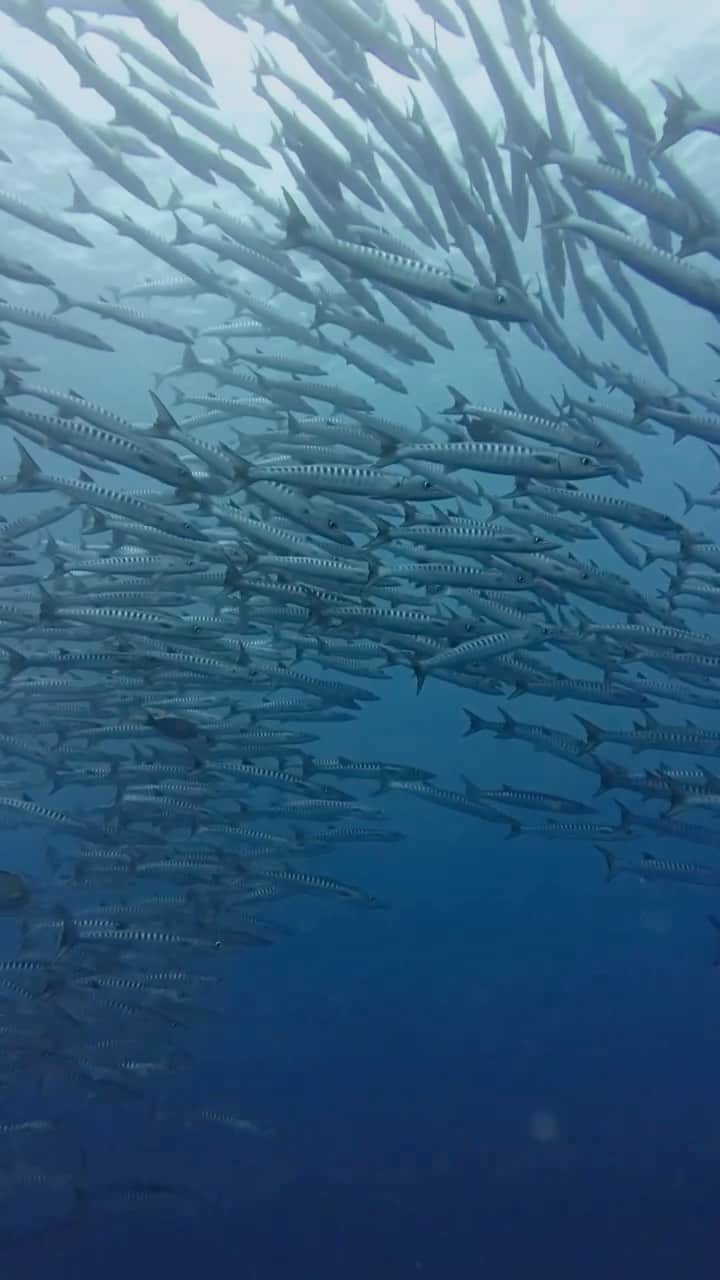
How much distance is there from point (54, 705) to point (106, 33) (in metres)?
7.59

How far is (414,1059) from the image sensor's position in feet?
59.7

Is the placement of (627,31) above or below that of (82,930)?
above

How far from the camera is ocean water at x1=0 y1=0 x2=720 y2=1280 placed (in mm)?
12000

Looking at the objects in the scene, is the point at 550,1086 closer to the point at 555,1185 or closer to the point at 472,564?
the point at 555,1185

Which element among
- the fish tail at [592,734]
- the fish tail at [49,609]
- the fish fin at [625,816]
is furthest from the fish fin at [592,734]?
the fish tail at [49,609]

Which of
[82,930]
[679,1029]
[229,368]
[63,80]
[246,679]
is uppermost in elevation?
[63,80]

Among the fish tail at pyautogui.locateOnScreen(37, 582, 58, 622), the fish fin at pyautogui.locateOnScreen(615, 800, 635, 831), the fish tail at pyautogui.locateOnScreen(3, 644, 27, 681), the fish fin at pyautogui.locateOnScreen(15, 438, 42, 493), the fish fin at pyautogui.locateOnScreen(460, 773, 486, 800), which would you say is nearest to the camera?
the fish fin at pyautogui.locateOnScreen(15, 438, 42, 493)

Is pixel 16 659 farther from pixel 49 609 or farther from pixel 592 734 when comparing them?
pixel 592 734

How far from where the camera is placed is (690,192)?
6.81 m

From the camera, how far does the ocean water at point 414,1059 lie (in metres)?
12.0

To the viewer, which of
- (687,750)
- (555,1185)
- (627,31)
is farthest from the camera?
(627,31)

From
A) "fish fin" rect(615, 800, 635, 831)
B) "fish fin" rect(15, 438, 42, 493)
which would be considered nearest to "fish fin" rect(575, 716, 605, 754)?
"fish fin" rect(615, 800, 635, 831)

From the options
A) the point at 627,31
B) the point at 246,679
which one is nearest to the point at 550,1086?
the point at 246,679

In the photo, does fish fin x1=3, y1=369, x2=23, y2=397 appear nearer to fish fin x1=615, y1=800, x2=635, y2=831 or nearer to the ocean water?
the ocean water
